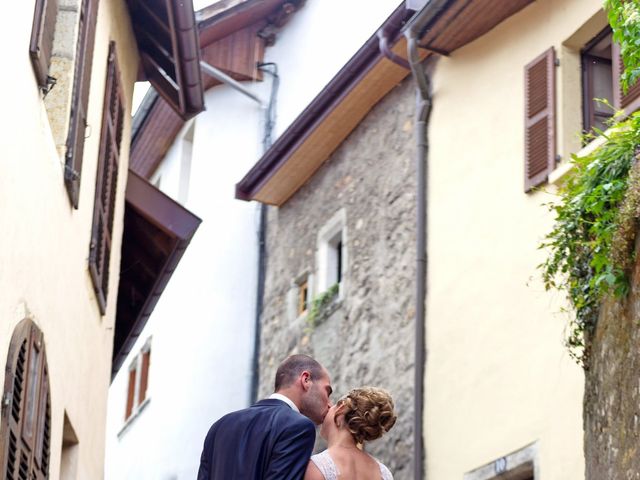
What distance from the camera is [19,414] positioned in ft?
22.5

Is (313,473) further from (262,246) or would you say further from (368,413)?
(262,246)

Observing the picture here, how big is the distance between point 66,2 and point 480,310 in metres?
4.27

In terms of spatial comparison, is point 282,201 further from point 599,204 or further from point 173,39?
point 599,204

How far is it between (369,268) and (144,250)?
7.14ft

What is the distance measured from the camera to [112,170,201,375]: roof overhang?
11.6m

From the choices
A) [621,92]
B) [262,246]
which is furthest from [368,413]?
[262,246]

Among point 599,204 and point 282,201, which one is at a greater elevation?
point 282,201

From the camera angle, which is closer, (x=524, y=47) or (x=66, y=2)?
(x=66, y=2)

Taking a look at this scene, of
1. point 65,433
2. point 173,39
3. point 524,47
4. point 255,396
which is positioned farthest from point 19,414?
point 255,396

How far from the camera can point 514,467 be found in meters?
10.2

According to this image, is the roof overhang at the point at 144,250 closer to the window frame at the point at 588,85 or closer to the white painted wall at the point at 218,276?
the window frame at the point at 588,85

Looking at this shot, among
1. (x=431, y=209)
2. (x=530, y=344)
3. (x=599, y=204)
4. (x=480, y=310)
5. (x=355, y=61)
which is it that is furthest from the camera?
(x=355, y=61)

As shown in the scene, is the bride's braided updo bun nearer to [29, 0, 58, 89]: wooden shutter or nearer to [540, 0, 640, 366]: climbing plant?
[540, 0, 640, 366]: climbing plant

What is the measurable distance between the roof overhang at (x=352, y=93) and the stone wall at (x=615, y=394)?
18.5 feet
